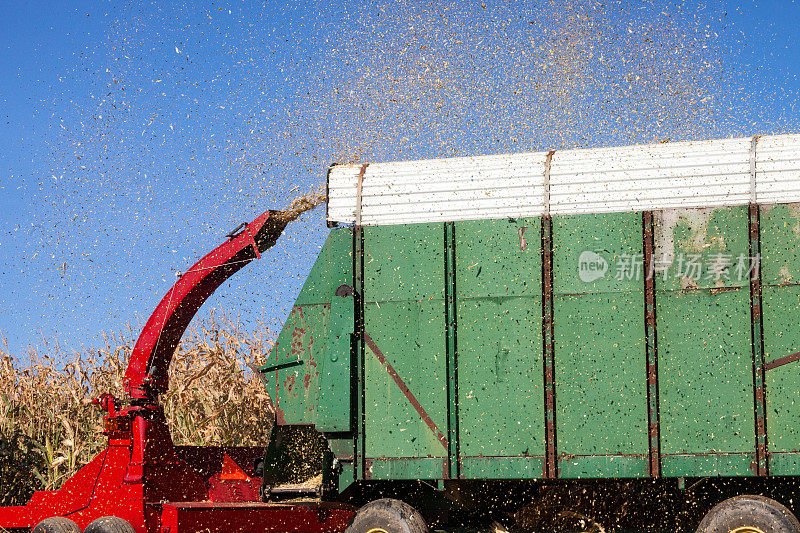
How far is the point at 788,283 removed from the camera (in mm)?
6738

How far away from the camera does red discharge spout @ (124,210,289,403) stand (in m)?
8.65

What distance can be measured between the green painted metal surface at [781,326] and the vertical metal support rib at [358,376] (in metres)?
3.20

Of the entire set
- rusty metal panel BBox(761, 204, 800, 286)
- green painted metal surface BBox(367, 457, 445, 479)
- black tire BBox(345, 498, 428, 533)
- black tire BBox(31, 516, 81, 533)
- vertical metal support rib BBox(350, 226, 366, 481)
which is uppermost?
rusty metal panel BBox(761, 204, 800, 286)

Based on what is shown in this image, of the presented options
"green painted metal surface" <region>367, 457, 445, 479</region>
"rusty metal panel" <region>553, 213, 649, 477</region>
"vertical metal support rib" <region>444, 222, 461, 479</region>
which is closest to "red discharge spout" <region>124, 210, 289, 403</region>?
"vertical metal support rib" <region>444, 222, 461, 479</region>

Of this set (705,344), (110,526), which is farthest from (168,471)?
(705,344)

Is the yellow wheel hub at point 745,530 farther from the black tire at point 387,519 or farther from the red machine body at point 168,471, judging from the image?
the red machine body at point 168,471

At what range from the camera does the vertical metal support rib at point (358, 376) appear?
7.36 m

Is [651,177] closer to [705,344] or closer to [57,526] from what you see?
[705,344]

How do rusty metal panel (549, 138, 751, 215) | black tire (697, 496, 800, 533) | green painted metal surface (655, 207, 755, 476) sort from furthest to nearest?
rusty metal panel (549, 138, 751, 215) → green painted metal surface (655, 207, 755, 476) → black tire (697, 496, 800, 533)

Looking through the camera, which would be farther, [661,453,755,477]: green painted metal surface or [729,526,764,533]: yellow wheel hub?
[661,453,755,477]: green painted metal surface

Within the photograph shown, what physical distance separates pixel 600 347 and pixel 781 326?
1.36 metres

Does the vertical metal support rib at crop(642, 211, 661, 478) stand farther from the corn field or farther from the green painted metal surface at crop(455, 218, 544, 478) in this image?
the corn field

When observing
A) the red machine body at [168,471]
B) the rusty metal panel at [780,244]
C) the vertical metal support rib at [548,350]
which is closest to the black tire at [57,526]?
the red machine body at [168,471]

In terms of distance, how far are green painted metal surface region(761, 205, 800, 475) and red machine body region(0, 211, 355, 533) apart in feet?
11.8
